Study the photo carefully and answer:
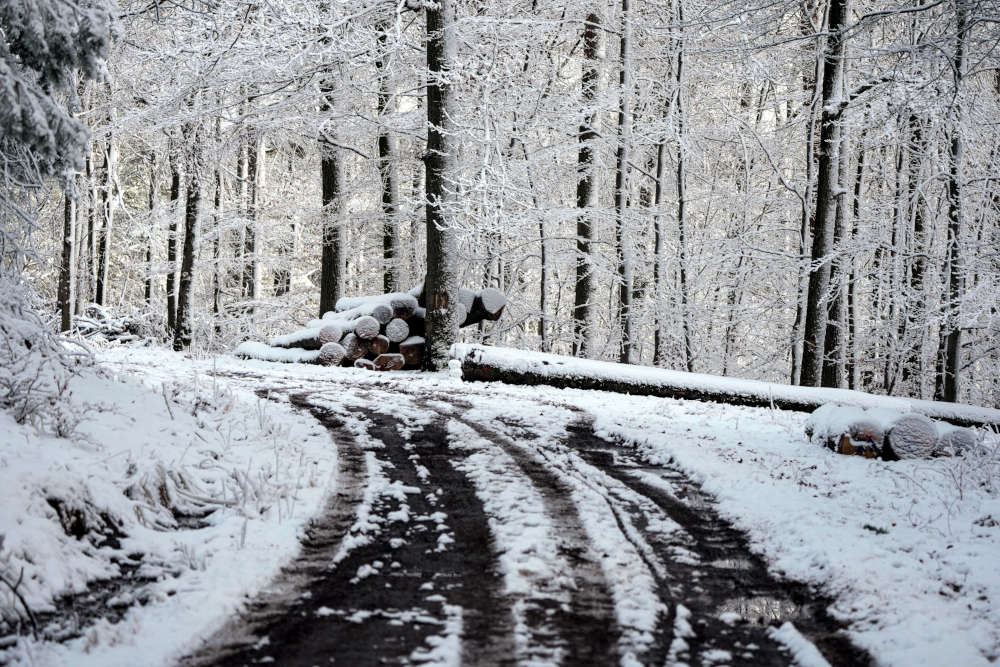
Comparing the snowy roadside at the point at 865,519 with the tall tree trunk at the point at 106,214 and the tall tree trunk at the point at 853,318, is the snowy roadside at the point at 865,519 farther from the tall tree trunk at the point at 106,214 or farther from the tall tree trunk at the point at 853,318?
the tall tree trunk at the point at 106,214

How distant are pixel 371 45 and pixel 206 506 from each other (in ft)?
29.2

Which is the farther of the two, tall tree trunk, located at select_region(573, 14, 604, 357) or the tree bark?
the tree bark

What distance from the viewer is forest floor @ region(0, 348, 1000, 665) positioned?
3.09m

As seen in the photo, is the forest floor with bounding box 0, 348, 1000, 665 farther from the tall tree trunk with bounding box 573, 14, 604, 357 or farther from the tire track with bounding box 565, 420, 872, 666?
the tall tree trunk with bounding box 573, 14, 604, 357

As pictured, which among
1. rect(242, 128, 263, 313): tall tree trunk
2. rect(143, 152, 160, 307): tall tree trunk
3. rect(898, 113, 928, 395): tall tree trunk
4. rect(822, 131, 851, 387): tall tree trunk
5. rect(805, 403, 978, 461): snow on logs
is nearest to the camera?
rect(805, 403, 978, 461): snow on logs

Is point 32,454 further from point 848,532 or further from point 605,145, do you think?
point 605,145

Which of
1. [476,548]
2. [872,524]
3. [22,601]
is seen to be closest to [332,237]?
[476,548]

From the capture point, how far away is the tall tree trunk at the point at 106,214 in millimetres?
21562

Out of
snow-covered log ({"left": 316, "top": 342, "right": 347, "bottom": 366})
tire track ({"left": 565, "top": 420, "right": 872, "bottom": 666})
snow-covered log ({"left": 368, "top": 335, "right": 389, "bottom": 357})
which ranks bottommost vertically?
tire track ({"left": 565, "top": 420, "right": 872, "bottom": 666})

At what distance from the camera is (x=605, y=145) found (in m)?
15.8

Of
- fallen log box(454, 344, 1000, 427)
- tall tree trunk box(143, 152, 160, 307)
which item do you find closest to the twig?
fallen log box(454, 344, 1000, 427)

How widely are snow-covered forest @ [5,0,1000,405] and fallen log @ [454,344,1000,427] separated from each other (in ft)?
6.59

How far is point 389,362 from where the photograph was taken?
13648 mm

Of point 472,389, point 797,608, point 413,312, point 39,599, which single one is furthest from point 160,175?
point 797,608
